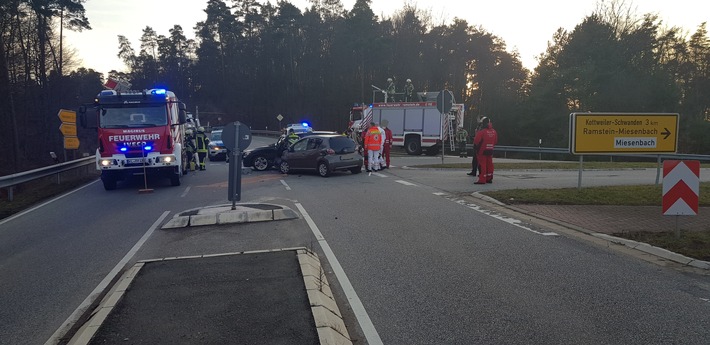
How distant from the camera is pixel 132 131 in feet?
52.5

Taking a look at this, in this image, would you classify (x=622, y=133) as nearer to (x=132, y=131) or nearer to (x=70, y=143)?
(x=132, y=131)

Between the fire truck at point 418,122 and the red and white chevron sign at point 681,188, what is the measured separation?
22009 mm

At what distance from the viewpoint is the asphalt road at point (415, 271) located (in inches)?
186

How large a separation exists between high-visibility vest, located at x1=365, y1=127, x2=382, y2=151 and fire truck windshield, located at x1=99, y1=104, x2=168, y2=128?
7347mm

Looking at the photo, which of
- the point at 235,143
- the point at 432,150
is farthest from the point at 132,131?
the point at 432,150

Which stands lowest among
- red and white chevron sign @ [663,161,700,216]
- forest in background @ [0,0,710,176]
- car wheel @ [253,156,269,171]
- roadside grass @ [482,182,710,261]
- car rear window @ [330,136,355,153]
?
roadside grass @ [482,182,710,261]

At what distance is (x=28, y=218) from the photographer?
12.5 m

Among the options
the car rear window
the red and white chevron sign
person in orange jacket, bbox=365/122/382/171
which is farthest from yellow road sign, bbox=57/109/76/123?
the red and white chevron sign

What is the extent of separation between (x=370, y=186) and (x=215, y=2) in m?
68.9

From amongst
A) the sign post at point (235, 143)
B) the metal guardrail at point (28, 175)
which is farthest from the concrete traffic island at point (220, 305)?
the metal guardrail at point (28, 175)

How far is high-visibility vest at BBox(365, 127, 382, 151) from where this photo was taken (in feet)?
65.4

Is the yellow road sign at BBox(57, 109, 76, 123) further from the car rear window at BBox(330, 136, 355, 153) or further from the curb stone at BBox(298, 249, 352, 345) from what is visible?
the curb stone at BBox(298, 249, 352, 345)

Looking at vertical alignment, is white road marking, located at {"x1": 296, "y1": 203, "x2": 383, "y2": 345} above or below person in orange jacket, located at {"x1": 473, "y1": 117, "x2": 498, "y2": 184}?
below

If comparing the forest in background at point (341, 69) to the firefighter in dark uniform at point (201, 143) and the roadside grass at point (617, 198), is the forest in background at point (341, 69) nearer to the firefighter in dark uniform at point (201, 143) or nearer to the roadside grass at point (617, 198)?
the firefighter in dark uniform at point (201, 143)
